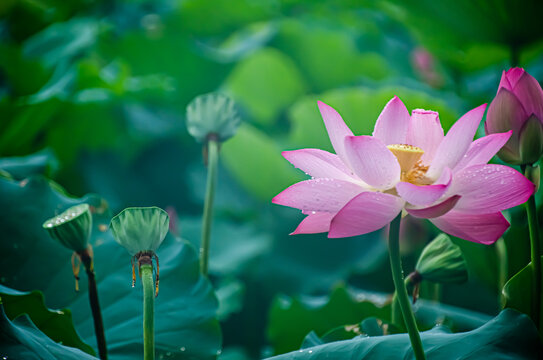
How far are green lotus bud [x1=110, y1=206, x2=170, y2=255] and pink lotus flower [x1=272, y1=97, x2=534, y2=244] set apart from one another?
0.08 m

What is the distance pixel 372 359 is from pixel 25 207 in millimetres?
381

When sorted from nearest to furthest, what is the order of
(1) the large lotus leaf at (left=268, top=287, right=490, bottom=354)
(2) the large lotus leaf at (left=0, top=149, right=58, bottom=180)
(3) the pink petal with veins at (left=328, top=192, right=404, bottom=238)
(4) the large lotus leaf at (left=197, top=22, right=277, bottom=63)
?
1. (3) the pink petal with veins at (left=328, top=192, right=404, bottom=238)
2. (1) the large lotus leaf at (left=268, top=287, right=490, bottom=354)
3. (2) the large lotus leaf at (left=0, top=149, right=58, bottom=180)
4. (4) the large lotus leaf at (left=197, top=22, right=277, bottom=63)

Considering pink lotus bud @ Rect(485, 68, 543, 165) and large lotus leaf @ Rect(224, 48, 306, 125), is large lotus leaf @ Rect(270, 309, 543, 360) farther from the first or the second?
large lotus leaf @ Rect(224, 48, 306, 125)

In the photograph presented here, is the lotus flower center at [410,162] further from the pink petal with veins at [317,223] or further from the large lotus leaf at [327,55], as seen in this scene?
the large lotus leaf at [327,55]

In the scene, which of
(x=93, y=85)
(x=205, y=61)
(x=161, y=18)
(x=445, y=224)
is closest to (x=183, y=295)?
(x=445, y=224)

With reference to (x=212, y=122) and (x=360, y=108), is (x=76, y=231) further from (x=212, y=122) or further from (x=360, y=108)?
(x=360, y=108)

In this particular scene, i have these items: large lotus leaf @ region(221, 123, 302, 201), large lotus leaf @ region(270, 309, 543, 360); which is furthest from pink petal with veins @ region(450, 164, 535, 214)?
large lotus leaf @ region(221, 123, 302, 201)

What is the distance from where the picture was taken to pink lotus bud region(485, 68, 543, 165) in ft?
1.12

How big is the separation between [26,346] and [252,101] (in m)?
1.18

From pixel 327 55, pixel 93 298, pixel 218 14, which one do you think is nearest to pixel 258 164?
pixel 327 55

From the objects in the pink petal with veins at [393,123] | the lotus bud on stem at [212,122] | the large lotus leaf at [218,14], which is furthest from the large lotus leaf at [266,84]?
the pink petal with veins at [393,123]

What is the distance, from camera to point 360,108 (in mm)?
924

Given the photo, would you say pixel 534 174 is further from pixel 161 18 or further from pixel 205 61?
pixel 161 18

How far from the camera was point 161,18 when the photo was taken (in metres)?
1.37
